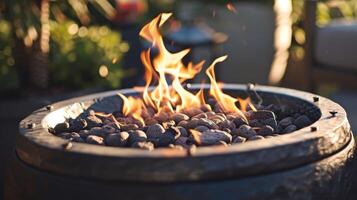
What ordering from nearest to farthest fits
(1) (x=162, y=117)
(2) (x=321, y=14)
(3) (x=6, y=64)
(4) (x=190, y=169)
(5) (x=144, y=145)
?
1. (4) (x=190, y=169)
2. (5) (x=144, y=145)
3. (1) (x=162, y=117)
4. (3) (x=6, y=64)
5. (2) (x=321, y=14)

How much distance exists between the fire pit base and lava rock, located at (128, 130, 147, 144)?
0.30m

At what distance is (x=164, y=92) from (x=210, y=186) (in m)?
0.88

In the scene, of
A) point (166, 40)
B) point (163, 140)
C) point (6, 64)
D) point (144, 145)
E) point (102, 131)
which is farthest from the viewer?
point (166, 40)

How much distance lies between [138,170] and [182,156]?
103mm

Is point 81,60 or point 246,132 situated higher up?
point 246,132

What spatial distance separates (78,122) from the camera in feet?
6.48

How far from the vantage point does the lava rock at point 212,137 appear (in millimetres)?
1691

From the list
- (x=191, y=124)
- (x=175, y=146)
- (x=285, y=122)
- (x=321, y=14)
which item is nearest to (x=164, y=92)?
(x=191, y=124)

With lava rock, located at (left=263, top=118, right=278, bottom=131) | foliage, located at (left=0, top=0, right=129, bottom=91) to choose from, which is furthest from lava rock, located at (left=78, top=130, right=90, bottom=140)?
foliage, located at (left=0, top=0, right=129, bottom=91)

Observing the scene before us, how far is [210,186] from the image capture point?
1.42m

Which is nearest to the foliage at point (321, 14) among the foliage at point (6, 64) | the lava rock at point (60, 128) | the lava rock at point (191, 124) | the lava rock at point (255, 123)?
the foliage at point (6, 64)

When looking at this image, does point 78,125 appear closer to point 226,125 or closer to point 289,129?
point 226,125

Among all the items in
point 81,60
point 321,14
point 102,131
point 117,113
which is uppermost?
point 102,131

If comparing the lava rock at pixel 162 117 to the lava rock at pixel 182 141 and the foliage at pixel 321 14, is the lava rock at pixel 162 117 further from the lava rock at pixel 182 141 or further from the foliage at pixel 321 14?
the foliage at pixel 321 14
